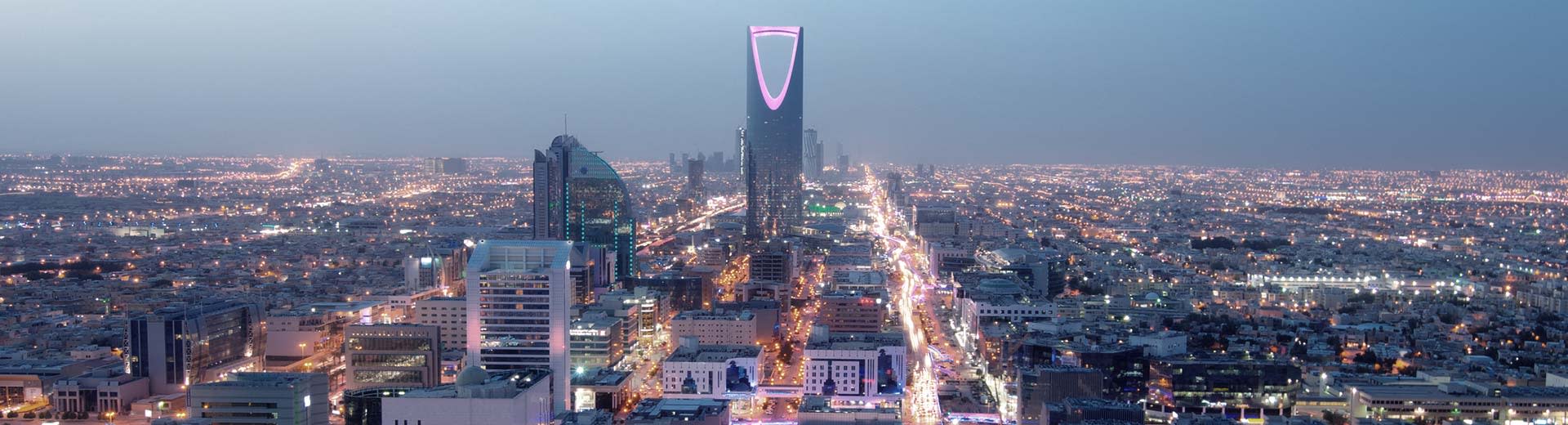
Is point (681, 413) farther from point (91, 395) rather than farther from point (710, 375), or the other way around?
point (91, 395)

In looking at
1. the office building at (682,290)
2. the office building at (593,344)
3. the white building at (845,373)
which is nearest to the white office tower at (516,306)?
the office building at (593,344)

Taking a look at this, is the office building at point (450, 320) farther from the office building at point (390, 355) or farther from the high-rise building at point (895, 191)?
the high-rise building at point (895, 191)

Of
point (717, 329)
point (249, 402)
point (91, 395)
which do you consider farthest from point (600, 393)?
point (91, 395)

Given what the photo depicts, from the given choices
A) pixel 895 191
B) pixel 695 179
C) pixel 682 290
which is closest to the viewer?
pixel 682 290

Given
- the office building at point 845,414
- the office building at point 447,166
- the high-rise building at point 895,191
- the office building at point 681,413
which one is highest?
the office building at point 447,166

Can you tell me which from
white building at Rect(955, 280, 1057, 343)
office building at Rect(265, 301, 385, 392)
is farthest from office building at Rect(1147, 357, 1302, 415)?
office building at Rect(265, 301, 385, 392)

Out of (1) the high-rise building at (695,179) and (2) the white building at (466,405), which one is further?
(1) the high-rise building at (695,179)
